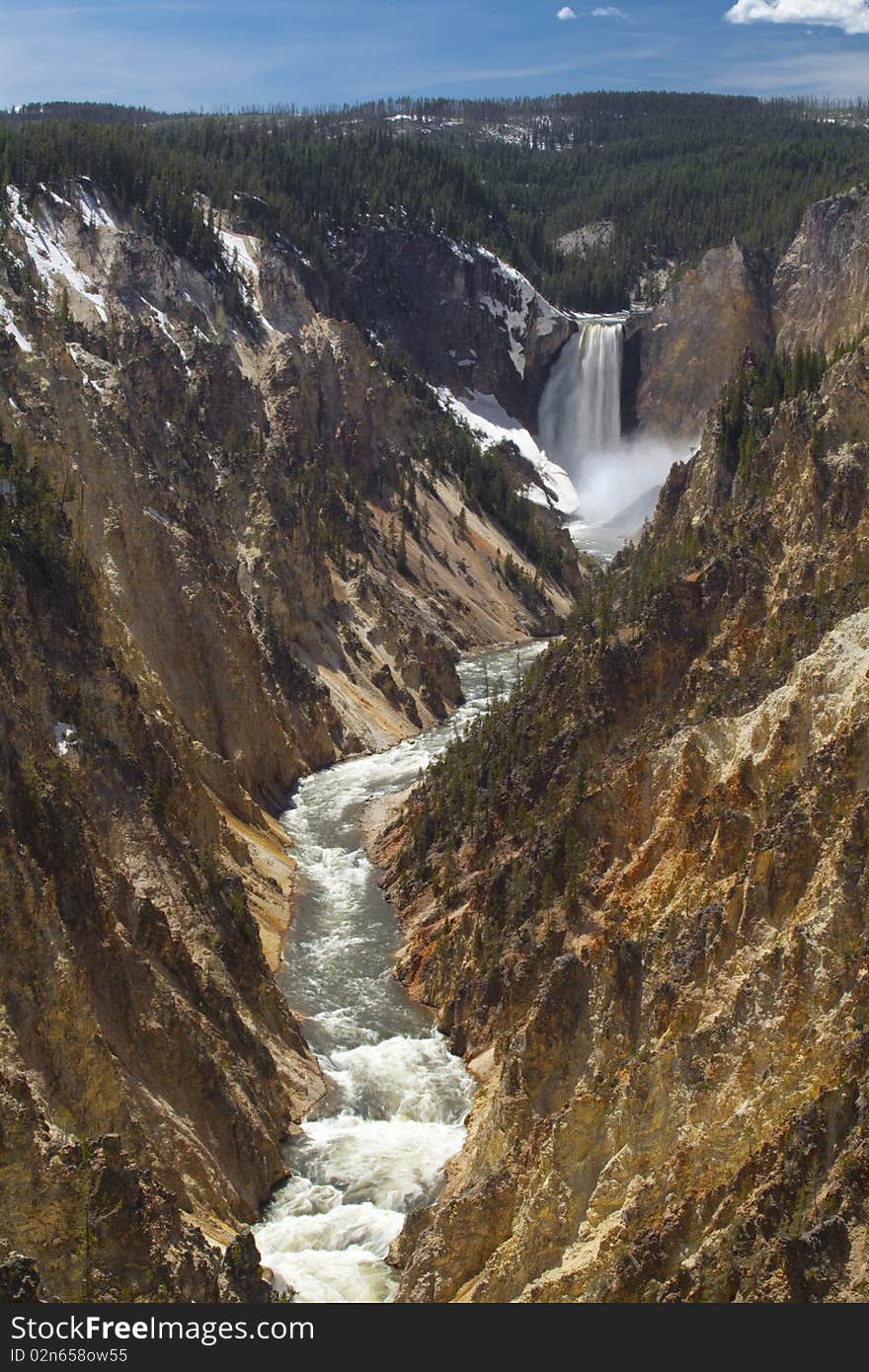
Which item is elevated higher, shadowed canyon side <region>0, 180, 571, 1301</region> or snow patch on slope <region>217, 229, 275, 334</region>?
snow patch on slope <region>217, 229, 275, 334</region>

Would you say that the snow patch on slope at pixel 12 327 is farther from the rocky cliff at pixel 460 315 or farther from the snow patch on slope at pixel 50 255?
the rocky cliff at pixel 460 315

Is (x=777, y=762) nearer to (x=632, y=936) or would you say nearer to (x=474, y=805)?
(x=632, y=936)

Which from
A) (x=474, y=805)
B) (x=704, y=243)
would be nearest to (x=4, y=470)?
(x=474, y=805)

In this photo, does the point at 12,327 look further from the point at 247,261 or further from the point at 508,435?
the point at 508,435

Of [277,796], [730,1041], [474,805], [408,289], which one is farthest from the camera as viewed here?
[408,289]

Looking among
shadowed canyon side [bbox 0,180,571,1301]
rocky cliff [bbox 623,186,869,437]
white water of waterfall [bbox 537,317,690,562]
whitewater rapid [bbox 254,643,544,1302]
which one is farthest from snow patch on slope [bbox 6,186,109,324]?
rocky cliff [bbox 623,186,869,437]

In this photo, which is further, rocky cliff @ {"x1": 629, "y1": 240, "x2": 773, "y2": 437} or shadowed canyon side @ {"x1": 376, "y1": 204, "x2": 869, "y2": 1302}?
rocky cliff @ {"x1": 629, "y1": 240, "x2": 773, "y2": 437}

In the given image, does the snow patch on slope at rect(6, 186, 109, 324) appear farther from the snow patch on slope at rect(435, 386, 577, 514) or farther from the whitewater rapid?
the whitewater rapid
